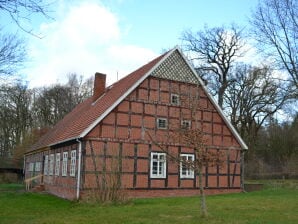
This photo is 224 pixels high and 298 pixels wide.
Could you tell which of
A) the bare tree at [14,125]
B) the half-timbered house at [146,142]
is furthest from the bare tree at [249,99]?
the bare tree at [14,125]

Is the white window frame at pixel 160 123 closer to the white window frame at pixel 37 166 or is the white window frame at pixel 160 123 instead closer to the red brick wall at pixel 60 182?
the red brick wall at pixel 60 182

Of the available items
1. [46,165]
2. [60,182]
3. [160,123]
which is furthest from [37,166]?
[160,123]

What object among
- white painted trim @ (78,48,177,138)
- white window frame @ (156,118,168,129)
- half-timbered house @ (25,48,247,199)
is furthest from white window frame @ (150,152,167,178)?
white painted trim @ (78,48,177,138)

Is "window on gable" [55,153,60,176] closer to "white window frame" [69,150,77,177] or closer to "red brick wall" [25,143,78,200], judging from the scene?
"red brick wall" [25,143,78,200]

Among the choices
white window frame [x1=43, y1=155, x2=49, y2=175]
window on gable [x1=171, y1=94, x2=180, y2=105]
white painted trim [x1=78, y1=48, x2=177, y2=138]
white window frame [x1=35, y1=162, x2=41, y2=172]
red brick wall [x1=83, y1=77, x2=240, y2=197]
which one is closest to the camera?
white painted trim [x1=78, y1=48, x2=177, y2=138]

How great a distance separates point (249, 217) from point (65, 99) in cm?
3874

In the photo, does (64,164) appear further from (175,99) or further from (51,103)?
(51,103)

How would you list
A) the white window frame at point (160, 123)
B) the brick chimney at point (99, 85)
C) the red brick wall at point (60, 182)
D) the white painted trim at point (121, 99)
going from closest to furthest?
1. the white painted trim at point (121, 99)
2. the red brick wall at point (60, 182)
3. the white window frame at point (160, 123)
4. the brick chimney at point (99, 85)

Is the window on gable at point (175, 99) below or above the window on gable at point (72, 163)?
above

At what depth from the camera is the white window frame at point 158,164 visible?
19672mm

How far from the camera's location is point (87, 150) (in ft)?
59.1

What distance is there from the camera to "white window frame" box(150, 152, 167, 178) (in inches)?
774

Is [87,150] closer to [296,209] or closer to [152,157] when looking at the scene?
[152,157]

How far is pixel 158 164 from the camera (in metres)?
19.9
